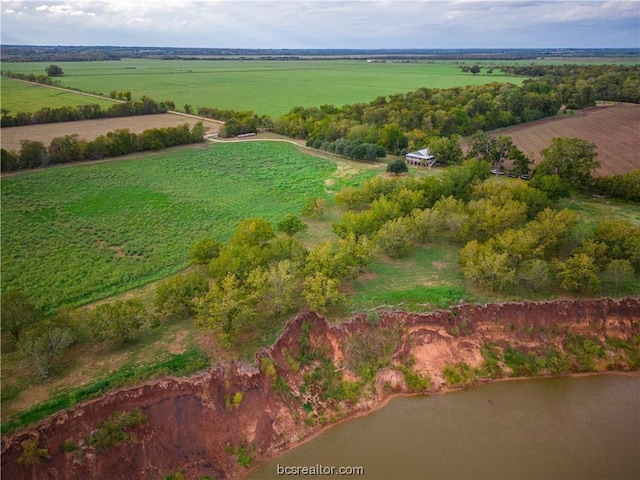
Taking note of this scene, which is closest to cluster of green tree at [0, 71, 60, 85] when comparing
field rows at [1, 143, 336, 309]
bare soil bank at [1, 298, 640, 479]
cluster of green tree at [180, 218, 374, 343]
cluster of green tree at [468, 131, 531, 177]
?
field rows at [1, 143, 336, 309]

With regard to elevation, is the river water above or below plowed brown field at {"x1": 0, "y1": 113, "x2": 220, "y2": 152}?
below

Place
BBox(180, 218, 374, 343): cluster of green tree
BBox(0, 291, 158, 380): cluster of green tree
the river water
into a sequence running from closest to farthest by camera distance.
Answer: the river water → BBox(0, 291, 158, 380): cluster of green tree → BBox(180, 218, 374, 343): cluster of green tree

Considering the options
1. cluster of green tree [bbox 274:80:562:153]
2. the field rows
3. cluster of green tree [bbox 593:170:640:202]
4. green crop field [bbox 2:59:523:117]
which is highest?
green crop field [bbox 2:59:523:117]

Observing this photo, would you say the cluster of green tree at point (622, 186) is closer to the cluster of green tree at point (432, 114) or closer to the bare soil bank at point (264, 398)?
the bare soil bank at point (264, 398)

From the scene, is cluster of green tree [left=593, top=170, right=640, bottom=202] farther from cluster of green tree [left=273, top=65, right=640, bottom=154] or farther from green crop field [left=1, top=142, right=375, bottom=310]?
green crop field [left=1, top=142, right=375, bottom=310]

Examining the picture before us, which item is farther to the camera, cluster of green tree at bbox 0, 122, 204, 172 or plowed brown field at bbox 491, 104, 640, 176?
plowed brown field at bbox 491, 104, 640, 176

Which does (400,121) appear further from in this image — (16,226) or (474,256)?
(16,226)
